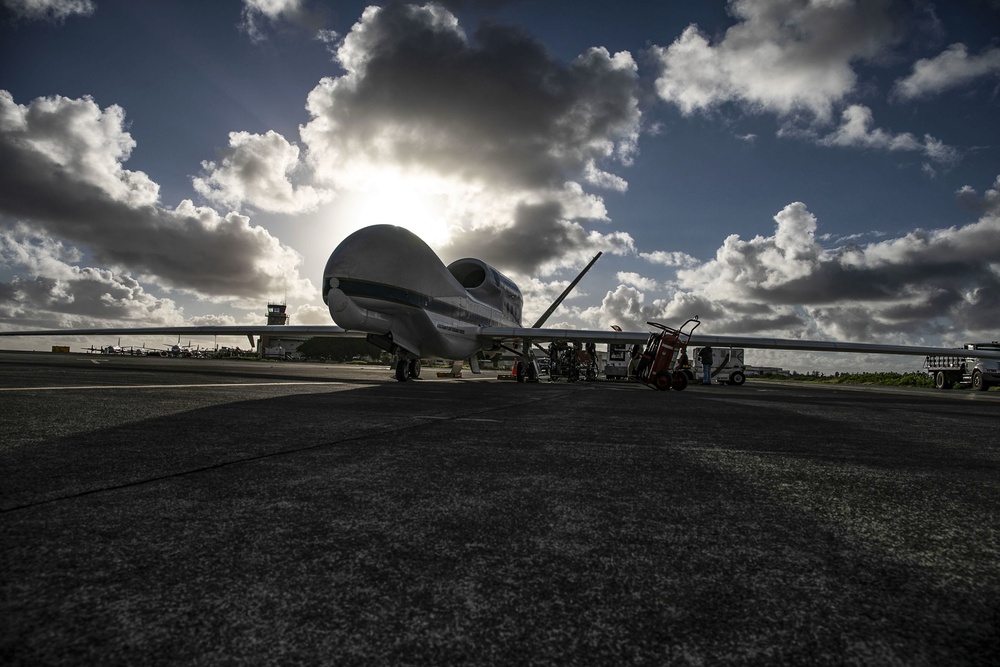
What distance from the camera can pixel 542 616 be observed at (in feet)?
3.34

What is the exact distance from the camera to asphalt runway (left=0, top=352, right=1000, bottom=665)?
916 mm

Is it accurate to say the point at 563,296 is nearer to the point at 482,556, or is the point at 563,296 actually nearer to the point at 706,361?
the point at 706,361

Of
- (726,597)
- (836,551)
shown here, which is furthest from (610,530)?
(836,551)

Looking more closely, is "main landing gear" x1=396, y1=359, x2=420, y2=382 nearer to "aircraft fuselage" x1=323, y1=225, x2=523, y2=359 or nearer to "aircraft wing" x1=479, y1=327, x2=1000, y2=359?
"aircraft fuselage" x1=323, y1=225, x2=523, y2=359

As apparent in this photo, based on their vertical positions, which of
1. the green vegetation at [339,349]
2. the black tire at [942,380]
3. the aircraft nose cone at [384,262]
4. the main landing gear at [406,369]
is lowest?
the green vegetation at [339,349]

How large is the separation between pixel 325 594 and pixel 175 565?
0.44 metres

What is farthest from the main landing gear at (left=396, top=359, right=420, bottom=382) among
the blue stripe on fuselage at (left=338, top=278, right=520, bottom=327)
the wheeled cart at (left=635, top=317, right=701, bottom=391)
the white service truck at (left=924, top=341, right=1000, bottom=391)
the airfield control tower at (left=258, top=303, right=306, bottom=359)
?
the airfield control tower at (left=258, top=303, right=306, bottom=359)

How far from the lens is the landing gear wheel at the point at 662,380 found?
13.6m

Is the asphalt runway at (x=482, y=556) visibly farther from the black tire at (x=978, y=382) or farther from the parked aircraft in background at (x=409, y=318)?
the black tire at (x=978, y=382)

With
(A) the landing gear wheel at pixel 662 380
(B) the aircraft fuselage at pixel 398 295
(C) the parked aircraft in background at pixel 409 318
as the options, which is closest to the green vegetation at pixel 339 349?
(C) the parked aircraft in background at pixel 409 318

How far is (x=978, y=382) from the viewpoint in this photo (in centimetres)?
2328

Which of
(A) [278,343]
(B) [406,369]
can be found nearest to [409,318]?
(B) [406,369]

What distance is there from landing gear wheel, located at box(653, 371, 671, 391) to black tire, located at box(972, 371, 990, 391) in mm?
19384

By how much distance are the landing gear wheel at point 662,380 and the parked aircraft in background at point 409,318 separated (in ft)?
16.1
